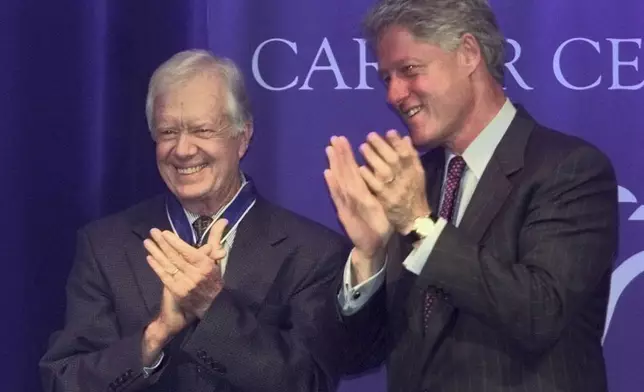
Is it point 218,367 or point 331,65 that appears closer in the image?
point 218,367

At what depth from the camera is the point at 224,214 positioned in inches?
96.4

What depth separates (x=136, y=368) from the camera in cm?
224

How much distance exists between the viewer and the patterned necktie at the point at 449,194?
208cm

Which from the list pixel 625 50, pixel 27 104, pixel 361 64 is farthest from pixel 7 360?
pixel 625 50

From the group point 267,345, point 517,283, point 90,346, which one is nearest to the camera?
point 517,283

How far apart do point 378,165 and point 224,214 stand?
2.01 ft

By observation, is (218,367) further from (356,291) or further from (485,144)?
(485,144)

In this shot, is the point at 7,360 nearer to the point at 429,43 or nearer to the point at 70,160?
the point at 70,160

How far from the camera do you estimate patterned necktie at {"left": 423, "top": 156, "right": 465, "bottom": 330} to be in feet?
6.84

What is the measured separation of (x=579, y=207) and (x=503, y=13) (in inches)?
35.4

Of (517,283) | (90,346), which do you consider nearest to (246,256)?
(90,346)

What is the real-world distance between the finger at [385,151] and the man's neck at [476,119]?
308 millimetres

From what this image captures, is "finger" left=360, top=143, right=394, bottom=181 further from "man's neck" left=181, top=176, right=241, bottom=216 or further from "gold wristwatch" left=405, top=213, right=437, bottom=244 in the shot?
"man's neck" left=181, top=176, right=241, bottom=216

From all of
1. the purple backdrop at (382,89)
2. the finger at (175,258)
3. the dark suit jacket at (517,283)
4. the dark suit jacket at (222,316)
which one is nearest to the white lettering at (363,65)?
the purple backdrop at (382,89)
